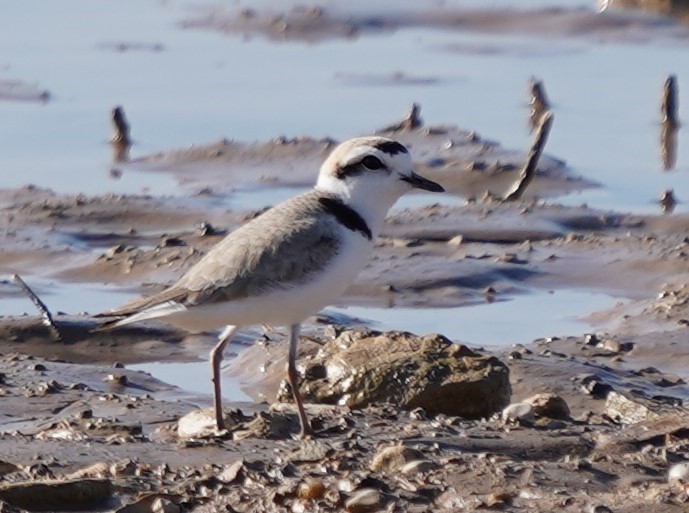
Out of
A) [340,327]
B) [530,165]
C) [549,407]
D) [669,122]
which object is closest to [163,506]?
[549,407]

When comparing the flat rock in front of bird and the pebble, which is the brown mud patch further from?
the pebble

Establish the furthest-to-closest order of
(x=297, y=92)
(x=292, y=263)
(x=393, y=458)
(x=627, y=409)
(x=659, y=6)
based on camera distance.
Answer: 1. (x=659, y=6)
2. (x=297, y=92)
3. (x=627, y=409)
4. (x=292, y=263)
5. (x=393, y=458)

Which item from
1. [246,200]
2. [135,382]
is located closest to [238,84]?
[246,200]

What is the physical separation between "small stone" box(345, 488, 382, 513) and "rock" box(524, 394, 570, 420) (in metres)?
1.77

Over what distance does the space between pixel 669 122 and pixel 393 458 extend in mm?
9592

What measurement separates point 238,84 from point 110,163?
2.96 metres

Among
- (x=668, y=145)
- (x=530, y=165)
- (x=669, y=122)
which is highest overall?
(x=530, y=165)

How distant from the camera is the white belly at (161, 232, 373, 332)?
Result: 22.3ft

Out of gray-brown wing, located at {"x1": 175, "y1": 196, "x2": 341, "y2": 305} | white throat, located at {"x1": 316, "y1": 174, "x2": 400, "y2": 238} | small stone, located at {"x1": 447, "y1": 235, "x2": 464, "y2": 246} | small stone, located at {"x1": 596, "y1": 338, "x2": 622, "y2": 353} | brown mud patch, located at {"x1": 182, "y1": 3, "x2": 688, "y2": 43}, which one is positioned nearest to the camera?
gray-brown wing, located at {"x1": 175, "y1": 196, "x2": 341, "y2": 305}

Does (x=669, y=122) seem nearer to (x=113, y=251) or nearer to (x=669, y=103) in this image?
(x=669, y=103)

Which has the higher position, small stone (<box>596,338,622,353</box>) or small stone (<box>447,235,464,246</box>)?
small stone (<box>596,338,622,353</box>)

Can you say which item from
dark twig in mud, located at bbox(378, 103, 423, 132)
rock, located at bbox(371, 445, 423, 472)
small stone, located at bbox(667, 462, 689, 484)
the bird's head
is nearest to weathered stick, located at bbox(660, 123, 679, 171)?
dark twig in mud, located at bbox(378, 103, 423, 132)

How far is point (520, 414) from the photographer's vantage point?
7047mm

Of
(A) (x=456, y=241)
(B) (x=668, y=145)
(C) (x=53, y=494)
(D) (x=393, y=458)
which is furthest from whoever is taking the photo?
(B) (x=668, y=145)
